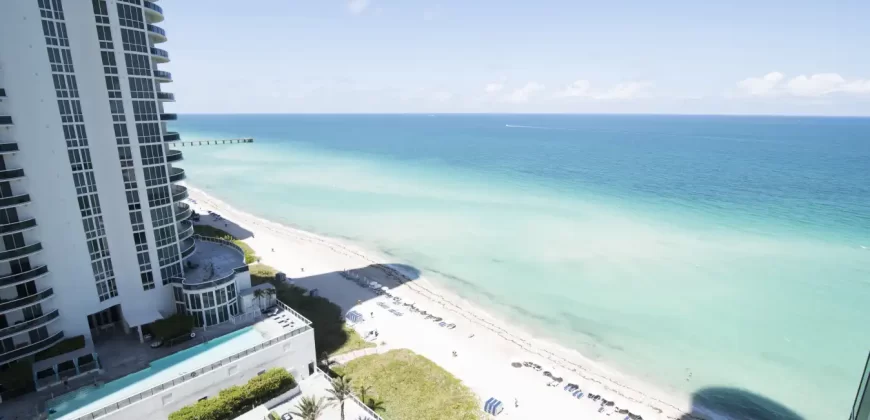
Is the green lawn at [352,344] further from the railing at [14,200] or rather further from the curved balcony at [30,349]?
the railing at [14,200]

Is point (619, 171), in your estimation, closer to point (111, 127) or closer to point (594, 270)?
point (594, 270)

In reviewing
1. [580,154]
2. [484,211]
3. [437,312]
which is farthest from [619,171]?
[437,312]

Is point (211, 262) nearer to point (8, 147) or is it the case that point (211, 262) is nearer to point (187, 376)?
point (187, 376)

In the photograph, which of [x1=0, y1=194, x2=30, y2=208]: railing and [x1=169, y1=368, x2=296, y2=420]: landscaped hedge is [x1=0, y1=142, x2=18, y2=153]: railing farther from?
[x1=169, y1=368, x2=296, y2=420]: landscaped hedge

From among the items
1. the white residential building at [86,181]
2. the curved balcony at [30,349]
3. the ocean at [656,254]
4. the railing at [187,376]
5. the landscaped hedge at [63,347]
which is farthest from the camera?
the ocean at [656,254]

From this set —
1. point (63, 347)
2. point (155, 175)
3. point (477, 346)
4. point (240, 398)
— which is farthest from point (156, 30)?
point (477, 346)

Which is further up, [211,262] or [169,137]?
[169,137]

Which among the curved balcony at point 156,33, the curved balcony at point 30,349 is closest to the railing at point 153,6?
the curved balcony at point 156,33
